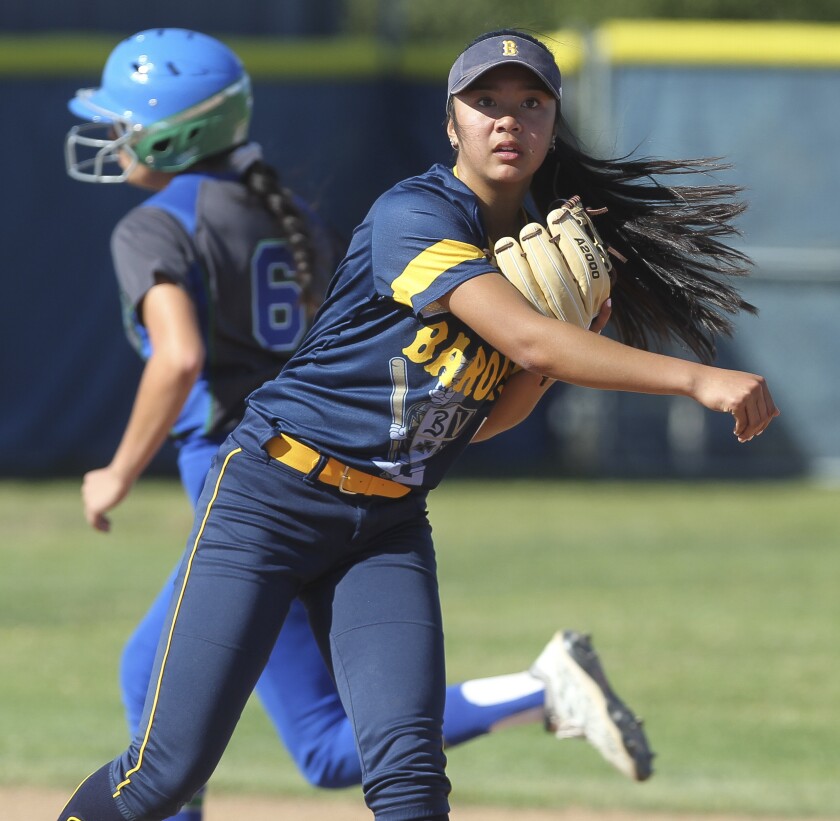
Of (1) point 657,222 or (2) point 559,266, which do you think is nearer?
(2) point 559,266

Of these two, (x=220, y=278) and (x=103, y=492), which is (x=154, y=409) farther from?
(x=220, y=278)

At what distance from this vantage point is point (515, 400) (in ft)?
11.7

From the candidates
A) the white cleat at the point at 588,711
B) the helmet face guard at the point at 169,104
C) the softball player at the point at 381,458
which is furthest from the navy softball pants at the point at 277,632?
the helmet face guard at the point at 169,104

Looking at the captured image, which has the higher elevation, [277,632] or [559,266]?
[559,266]

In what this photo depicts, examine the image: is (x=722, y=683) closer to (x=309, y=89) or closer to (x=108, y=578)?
(x=108, y=578)

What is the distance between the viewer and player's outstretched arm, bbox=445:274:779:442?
2.84 m

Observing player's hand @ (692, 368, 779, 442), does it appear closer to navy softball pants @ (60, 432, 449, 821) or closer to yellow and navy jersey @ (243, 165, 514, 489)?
yellow and navy jersey @ (243, 165, 514, 489)

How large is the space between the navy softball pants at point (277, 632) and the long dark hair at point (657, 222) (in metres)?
0.75

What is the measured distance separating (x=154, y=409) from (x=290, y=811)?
178 centimetres

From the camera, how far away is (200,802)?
13.6 feet

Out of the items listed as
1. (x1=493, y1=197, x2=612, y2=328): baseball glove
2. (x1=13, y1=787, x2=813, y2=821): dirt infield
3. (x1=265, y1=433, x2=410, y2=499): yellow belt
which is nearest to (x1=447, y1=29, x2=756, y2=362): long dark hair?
(x1=493, y1=197, x2=612, y2=328): baseball glove

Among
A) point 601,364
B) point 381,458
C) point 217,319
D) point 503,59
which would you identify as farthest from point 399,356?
point 217,319

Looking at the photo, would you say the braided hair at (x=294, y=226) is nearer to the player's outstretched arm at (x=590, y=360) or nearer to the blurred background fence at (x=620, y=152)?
the player's outstretched arm at (x=590, y=360)

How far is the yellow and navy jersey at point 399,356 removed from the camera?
318cm
